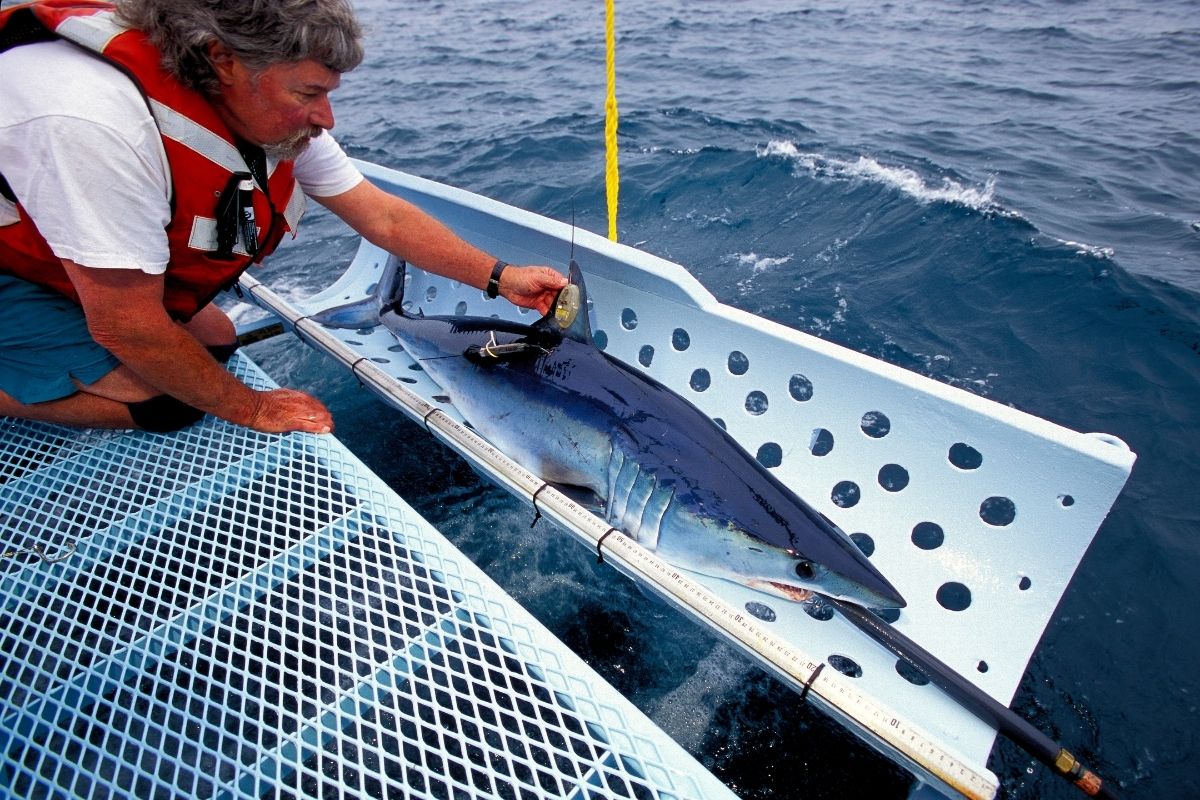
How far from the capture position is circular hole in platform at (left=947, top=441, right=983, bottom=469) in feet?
7.34

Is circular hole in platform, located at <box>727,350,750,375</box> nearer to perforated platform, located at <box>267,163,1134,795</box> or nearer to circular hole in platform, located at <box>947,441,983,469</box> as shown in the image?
perforated platform, located at <box>267,163,1134,795</box>

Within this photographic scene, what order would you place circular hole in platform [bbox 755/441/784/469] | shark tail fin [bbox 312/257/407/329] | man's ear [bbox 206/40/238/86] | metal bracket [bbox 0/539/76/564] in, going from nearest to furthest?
man's ear [bbox 206/40/238/86], metal bracket [bbox 0/539/76/564], circular hole in platform [bbox 755/441/784/469], shark tail fin [bbox 312/257/407/329]

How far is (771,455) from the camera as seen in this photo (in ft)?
9.05

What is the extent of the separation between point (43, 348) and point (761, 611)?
279 centimetres

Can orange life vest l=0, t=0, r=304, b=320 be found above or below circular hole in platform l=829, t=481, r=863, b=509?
above

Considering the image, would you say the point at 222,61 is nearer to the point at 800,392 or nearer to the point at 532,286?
the point at 532,286

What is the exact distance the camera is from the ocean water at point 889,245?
235 cm

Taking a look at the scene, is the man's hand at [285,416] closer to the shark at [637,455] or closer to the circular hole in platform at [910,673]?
the shark at [637,455]

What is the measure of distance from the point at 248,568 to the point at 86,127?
1.27m

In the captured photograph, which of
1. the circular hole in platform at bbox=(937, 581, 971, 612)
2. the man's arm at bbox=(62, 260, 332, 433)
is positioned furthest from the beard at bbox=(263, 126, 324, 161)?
the circular hole in platform at bbox=(937, 581, 971, 612)

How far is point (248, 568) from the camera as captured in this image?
1887 mm

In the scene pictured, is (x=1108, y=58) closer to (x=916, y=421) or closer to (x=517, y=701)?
(x=916, y=421)

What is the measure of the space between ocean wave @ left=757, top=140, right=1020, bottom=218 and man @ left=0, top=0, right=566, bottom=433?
213 inches

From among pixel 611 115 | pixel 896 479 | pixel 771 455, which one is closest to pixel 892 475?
pixel 896 479
